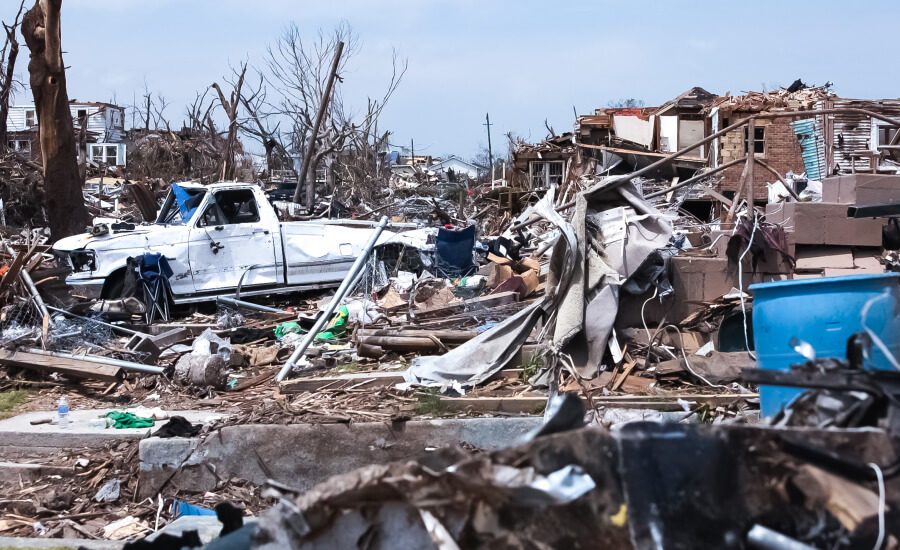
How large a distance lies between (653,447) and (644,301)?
17.7 ft

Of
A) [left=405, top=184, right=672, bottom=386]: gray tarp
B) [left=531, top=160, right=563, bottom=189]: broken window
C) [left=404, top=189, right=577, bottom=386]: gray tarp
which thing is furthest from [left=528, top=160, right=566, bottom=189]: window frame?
[left=404, top=189, right=577, bottom=386]: gray tarp

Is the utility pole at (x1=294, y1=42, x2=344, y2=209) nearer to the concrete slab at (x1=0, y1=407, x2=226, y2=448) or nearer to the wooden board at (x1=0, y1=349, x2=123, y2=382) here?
the wooden board at (x1=0, y1=349, x2=123, y2=382)

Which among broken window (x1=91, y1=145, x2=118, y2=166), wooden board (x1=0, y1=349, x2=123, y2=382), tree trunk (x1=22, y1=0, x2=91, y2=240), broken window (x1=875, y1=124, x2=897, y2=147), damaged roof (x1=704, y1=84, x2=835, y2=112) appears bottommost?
wooden board (x1=0, y1=349, x2=123, y2=382)

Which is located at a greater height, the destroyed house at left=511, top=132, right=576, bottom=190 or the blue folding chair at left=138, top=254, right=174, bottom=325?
the destroyed house at left=511, top=132, right=576, bottom=190

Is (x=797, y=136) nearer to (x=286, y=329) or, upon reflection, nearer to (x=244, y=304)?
(x=244, y=304)

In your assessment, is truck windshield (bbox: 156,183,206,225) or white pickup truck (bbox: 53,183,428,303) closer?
white pickup truck (bbox: 53,183,428,303)

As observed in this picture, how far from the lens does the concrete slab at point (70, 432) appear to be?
669 cm

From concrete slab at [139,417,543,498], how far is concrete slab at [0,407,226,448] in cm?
49

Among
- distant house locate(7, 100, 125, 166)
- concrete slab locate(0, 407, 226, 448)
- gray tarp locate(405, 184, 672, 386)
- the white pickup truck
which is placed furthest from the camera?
distant house locate(7, 100, 125, 166)

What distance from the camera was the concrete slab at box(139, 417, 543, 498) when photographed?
6246 mm

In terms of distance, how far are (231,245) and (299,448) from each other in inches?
260

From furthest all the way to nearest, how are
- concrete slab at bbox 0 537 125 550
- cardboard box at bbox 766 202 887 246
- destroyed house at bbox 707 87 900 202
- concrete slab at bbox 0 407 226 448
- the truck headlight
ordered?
1. destroyed house at bbox 707 87 900 202
2. the truck headlight
3. cardboard box at bbox 766 202 887 246
4. concrete slab at bbox 0 407 226 448
5. concrete slab at bbox 0 537 125 550

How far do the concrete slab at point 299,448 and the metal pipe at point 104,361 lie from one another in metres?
2.42

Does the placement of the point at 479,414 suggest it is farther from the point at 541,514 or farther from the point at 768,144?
the point at 768,144
